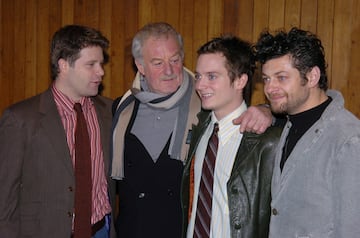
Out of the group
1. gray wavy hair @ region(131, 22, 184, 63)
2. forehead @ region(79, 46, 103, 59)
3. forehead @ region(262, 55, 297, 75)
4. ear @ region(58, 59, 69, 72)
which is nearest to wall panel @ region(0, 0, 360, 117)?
gray wavy hair @ region(131, 22, 184, 63)

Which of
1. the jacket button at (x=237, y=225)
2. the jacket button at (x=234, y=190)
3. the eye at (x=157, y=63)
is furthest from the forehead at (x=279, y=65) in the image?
the eye at (x=157, y=63)

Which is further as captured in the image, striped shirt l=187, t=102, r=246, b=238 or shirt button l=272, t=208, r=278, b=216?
striped shirt l=187, t=102, r=246, b=238

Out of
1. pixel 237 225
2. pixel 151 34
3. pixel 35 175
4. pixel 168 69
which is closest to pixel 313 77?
pixel 237 225

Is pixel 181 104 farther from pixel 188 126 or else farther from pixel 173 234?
pixel 173 234

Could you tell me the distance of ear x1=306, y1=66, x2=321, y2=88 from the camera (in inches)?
72.8

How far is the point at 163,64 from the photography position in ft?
8.28

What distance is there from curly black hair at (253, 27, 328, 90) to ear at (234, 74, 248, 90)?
0.62 ft

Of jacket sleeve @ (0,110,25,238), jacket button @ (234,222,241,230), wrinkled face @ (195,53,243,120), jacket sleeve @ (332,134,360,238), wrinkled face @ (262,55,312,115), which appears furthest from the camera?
jacket sleeve @ (0,110,25,238)

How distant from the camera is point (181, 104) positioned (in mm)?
2551

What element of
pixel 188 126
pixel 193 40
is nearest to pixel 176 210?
pixel 188 126

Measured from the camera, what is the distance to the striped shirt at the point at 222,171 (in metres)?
2.02

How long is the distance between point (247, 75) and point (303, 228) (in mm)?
775

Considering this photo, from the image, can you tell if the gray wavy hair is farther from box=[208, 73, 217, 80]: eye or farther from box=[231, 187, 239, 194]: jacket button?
box=[231, 187, 239, 194]: jacket button

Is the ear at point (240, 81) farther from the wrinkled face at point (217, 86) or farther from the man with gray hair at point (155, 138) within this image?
the man with gray hair at point (155, 138)
